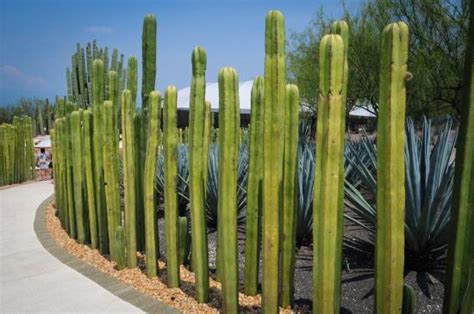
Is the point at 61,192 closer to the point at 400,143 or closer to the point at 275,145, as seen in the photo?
the point at 275,145

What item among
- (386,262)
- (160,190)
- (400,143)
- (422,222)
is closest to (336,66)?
(400,143)

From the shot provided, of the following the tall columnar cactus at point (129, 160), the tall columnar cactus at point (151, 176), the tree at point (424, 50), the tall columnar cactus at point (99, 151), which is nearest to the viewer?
the tall columnar cactus at point (151, 176)

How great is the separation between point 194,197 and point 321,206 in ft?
3.51

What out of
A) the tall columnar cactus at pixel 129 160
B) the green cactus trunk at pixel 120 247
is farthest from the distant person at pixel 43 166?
the tall columnar cactus at pixel 129 160

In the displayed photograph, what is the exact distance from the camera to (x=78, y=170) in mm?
4605

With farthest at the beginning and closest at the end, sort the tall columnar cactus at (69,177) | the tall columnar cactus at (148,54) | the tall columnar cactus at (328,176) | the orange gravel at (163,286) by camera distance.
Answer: the tall columnar cactus at (69,177) → the tall columnar cactus at (148,54) → the orange gravel at (163,286) → the tall columnar cactus at (328,176)

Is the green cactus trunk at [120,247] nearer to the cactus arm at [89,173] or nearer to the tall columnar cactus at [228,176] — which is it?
the cactus arm at [89,173]

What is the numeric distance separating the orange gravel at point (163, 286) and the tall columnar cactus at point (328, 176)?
0.69 m

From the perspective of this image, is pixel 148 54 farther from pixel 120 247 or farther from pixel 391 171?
pixel 391 171

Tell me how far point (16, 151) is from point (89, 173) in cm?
739

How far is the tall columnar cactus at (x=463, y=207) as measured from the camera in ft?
6.40

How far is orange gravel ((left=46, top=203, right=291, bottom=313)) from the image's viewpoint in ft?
9.81

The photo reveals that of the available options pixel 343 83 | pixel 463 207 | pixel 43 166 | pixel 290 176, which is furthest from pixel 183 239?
pixel 43 166

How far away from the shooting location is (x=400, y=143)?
200 centimetres
